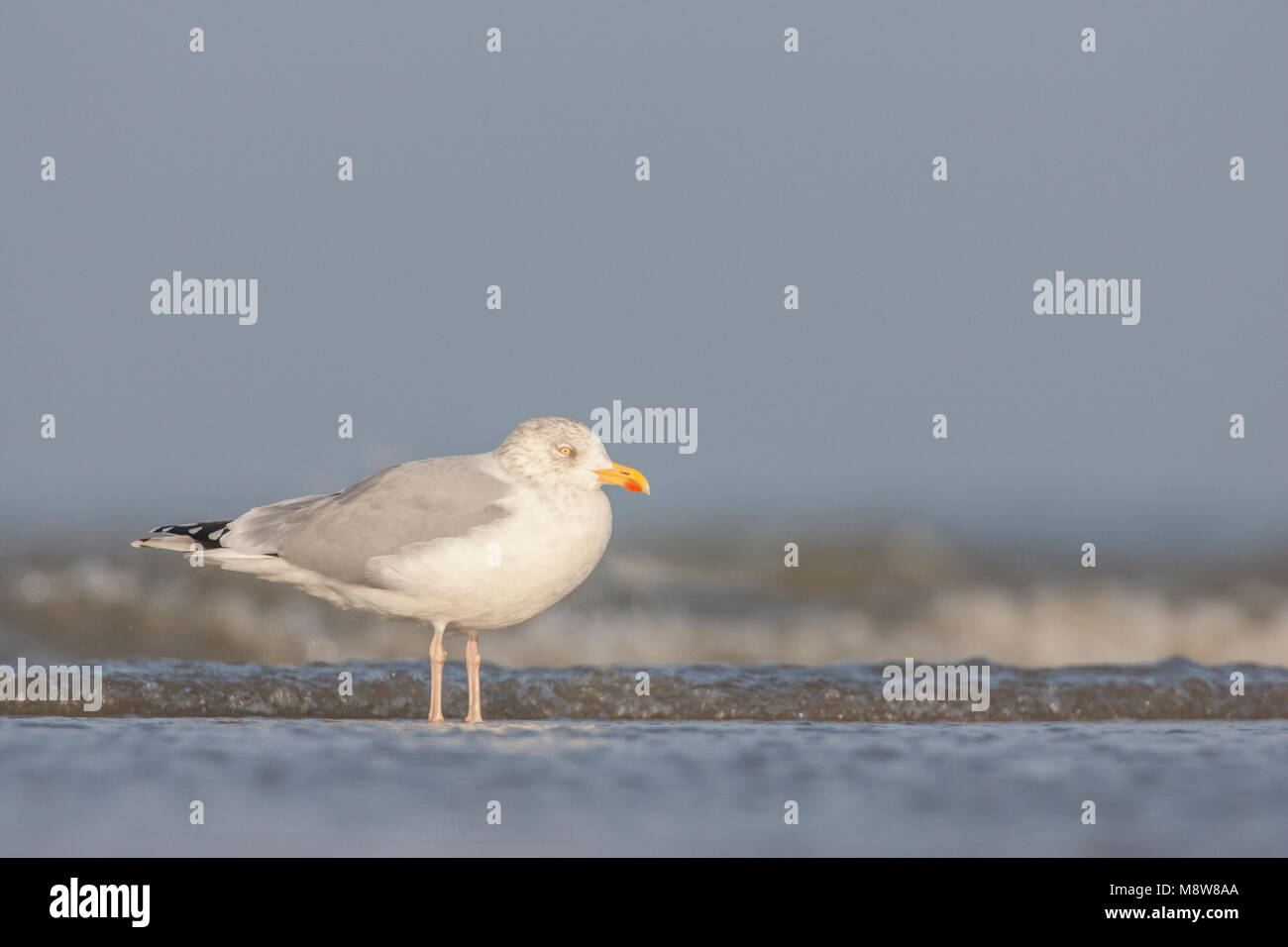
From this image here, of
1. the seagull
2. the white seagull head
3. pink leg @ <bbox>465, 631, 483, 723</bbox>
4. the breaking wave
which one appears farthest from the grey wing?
the breaking wave

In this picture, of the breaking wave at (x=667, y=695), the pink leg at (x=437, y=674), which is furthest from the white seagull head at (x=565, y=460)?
the breaking wave at (x=667, y=695)

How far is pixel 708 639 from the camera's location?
14.6m

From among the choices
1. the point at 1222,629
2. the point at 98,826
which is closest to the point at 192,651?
the point at 98,826

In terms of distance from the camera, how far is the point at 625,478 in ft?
30.1

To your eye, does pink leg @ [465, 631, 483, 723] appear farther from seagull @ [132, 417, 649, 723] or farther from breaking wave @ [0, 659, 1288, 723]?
breaking wave @ [0, 659, 1288, 723]

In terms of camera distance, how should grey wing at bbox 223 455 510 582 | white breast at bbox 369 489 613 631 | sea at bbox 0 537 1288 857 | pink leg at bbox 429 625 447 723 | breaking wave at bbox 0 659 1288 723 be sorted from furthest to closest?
breaking wave at bbox 0 659 1288 723
pink leg at bbox 429 625 447 723
grey wing at bbox 223 455 510 582
white breast at bbox 369 489 613 631
sea at bbox 0 537 1288 857

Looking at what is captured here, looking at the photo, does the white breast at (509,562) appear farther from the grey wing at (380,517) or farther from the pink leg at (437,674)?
the pink leg at (437,674)

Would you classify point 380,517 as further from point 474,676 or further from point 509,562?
point 474,676

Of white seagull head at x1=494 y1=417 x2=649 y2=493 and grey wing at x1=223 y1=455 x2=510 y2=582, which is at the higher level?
white seagull head at x1=494 y1=417 x2=649 y2=493

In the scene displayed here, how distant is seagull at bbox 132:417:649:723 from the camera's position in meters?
9.07

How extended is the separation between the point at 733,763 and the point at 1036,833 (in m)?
1.85

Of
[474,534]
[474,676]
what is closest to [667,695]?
[474,676]

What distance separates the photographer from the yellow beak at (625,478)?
9.16 meters

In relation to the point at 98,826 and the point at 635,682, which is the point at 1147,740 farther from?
the point at 98,826
